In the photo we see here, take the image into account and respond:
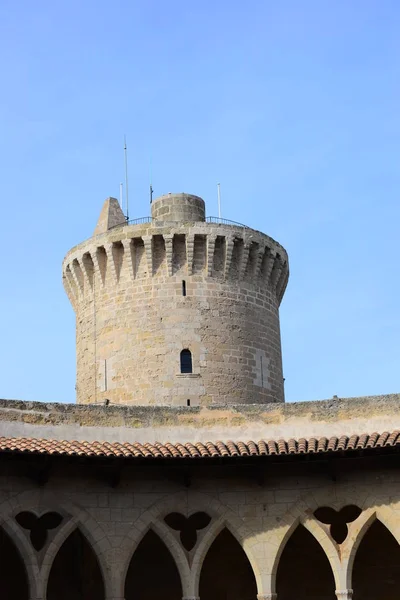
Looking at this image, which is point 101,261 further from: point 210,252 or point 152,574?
point 152,574

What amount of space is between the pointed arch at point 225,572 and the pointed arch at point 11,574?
4195 mm

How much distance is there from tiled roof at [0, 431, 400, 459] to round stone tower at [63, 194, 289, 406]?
8084 mm

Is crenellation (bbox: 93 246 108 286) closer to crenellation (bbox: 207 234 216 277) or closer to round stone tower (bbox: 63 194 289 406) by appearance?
round stone tower (bbox: 63 194 289 406)

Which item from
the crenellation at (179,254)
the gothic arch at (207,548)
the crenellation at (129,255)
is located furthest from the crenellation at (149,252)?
the gothic arch at (207,548)

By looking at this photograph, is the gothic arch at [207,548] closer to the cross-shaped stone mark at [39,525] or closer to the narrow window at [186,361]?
the cross-shaped stone mark at [39,525]

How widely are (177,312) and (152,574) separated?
325 inches

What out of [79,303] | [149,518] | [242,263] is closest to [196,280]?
[242,263]

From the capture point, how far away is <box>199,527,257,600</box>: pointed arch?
2561 cm

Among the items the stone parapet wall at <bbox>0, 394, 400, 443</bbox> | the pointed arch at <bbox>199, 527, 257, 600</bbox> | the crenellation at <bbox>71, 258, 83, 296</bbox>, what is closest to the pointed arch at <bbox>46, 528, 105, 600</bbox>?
the pointed arch at <bbox>199, 527, 257, 600</bbox>

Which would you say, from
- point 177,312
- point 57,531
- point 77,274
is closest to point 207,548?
point 57,531

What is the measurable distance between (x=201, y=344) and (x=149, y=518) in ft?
30.7

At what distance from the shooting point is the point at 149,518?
22109 millimetres

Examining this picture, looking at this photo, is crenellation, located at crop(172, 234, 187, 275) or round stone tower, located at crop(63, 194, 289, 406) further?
crenellation, located at crop(172, 234, 187, 275)

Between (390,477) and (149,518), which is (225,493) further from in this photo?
(390,477)
